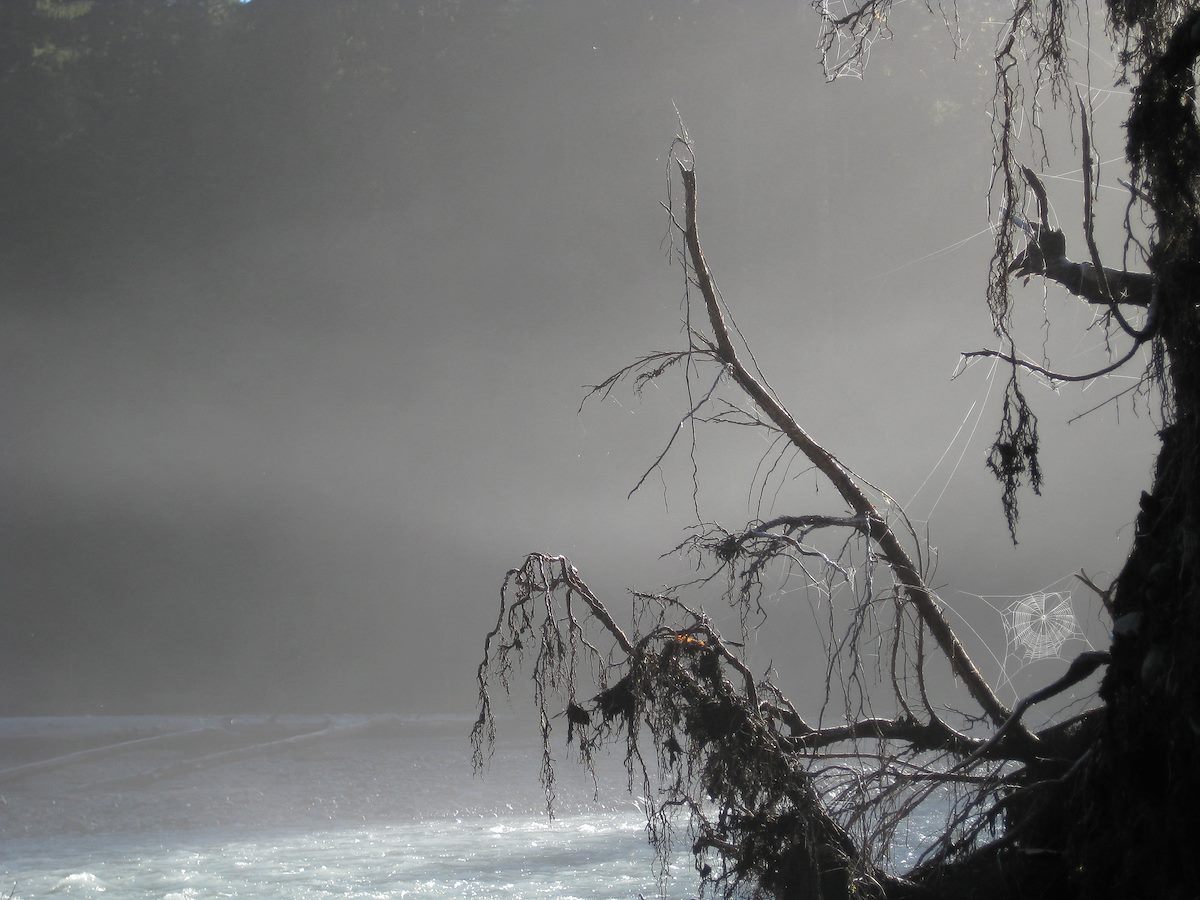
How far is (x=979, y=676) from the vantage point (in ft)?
10.8

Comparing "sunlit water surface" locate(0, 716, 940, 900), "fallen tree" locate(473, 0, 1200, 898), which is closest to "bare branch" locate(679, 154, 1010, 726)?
"fallen tree" locate(473, 0, 1200, 898)

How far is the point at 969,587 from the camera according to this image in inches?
619

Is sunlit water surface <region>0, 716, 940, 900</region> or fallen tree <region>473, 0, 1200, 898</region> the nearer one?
fallen tree <region>473, 0, 1200, 898</region>

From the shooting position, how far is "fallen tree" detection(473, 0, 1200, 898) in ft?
6.32

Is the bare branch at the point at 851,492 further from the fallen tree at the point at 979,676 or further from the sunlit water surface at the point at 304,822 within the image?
the sunlit water surface at the point at 304,822

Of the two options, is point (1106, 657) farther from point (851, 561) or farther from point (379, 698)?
point (379, 698)

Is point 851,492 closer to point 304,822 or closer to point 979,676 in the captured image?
point 979,676

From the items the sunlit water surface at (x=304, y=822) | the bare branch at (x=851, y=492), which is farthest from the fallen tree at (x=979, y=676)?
the sunlit water surface at (x=304, y=822)

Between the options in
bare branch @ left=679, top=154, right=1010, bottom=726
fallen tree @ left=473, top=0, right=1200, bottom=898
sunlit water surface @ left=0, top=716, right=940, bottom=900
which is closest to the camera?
fallen tree @ left=473, top=0, right=1200, bottom=898

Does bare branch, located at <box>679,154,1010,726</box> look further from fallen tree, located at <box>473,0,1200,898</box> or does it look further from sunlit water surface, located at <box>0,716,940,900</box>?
sunlit water surface, located at <box>0,716,940,900</box>

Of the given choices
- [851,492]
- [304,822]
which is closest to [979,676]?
[851,492]

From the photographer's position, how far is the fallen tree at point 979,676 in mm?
1927

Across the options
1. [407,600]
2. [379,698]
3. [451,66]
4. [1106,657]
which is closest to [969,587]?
[379,698]

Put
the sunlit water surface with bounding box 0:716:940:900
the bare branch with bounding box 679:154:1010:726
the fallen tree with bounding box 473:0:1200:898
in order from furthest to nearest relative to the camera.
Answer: the sunlit water surface with bounding box 0:716:940:900 < the bare branch with bounding box 679:154:1010:726 < the fallen tree with bounding box 473:0:1200:898
